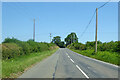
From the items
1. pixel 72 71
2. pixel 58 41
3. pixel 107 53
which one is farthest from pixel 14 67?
pixel 58 41

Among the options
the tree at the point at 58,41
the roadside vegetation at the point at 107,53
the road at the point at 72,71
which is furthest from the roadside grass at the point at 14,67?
the tree at the point at 58,41

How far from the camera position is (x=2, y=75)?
8477 mm

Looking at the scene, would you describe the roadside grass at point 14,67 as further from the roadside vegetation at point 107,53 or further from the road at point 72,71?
the roadside vegetation at point 107,53

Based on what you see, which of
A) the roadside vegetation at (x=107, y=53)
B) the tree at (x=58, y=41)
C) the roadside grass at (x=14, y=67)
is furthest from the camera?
the tree at (x=58, y=41)

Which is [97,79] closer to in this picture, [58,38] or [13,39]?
[13,39]

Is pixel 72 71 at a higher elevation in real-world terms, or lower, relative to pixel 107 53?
lower

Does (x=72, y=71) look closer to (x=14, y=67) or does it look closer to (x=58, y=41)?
(x=14, y=67)

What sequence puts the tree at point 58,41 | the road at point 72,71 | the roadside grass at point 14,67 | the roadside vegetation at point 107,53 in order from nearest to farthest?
1. the roadside grass at point 14,67
2. the road at point 72,71
3. the roadside vegetation at point 107,53
4. the tree at point 58,41

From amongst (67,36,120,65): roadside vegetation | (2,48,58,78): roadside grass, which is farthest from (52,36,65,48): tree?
(2,48,58,78): roadside grass

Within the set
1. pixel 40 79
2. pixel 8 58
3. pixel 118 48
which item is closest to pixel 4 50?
pixel 8 58

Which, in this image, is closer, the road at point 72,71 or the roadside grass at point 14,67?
Result: the roadside grass at point 14,67

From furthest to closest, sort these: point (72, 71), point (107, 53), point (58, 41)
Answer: point (58, 41) < point (107, 53) < point (72, 71)

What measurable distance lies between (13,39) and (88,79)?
2229 centimetres

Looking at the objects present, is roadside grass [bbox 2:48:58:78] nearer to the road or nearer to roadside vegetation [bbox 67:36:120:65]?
the road
